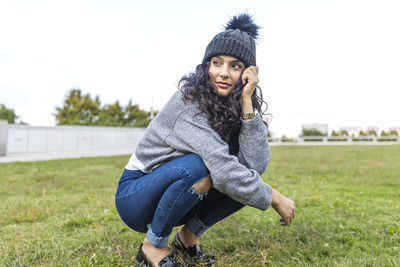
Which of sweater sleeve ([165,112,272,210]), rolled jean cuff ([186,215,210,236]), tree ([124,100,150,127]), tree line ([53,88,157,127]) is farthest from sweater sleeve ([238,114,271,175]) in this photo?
tree ([124,100,150,127])

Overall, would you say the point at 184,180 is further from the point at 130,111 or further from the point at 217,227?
the point at 130,111

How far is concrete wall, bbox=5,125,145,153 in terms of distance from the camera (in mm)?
15789

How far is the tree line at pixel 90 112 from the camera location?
115 ft

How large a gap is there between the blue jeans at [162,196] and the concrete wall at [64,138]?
615 inches

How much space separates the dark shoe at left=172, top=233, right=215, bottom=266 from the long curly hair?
79 cm

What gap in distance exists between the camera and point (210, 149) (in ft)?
6.18

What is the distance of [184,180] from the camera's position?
1.88m

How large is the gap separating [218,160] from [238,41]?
80cm

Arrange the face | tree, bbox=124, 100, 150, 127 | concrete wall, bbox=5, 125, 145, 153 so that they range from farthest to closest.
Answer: tree, bbox=124, 100, 150, 127 → concrete wall, bbox=5, 125, 145, 153 → the face

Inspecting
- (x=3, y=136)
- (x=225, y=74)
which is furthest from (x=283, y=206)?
(x=3, y=136)

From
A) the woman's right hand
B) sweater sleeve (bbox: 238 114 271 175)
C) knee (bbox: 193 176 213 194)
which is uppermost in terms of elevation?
sweater sleeve (bbox: 238 114 271 175)

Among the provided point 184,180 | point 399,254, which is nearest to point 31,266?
point 184,180

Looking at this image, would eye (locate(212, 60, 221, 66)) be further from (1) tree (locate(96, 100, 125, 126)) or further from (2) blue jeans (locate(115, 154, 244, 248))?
(1) tree (locate(96, 100, 125, 126))

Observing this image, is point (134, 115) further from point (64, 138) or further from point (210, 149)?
point (210, 149)
